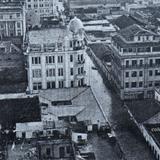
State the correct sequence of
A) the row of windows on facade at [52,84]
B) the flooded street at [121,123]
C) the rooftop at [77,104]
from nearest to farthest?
the flooded street at [121,123] → the rooftop at [77,104] → the row of windows on facade at [52,84]

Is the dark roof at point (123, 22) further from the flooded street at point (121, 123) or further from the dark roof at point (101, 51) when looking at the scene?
the flooded street at point (121, 123)

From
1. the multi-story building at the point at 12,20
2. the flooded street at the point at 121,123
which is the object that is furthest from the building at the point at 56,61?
the multi-story building at the point at 12,20

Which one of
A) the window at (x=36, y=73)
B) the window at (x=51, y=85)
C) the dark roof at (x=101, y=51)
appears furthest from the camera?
the dark roof at (x=101, y=51)

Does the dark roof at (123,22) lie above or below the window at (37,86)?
above

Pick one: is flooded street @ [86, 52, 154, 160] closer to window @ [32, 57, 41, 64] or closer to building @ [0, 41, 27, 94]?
window @ [32, 57, 41, 64]

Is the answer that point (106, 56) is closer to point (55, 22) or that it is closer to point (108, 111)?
point (108, 111)

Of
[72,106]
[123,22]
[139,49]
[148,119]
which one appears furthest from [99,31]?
[148,119]
